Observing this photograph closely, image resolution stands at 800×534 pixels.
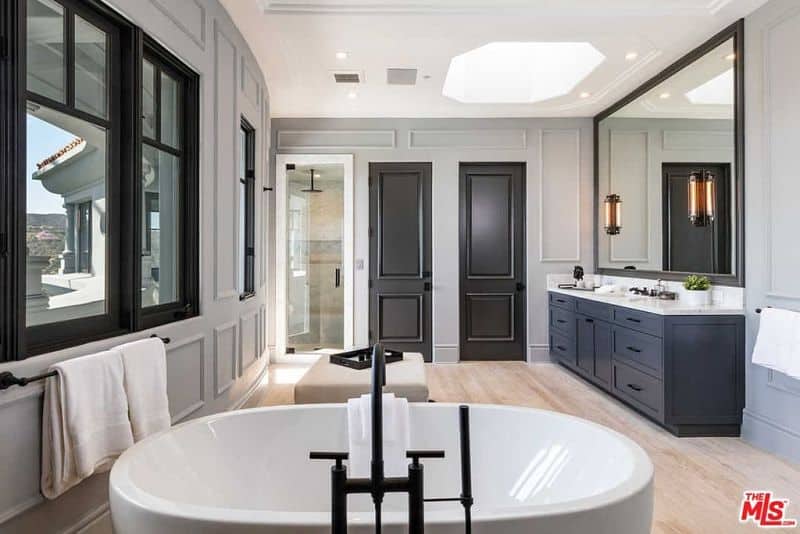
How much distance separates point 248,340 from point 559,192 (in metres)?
3.70

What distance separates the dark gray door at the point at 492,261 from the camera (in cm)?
538

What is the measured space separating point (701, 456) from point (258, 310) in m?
3.27

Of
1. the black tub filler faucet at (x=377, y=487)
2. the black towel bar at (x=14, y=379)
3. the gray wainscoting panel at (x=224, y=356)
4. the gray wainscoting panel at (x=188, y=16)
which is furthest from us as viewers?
the gray wainscoting panel at (x=224, y=356)

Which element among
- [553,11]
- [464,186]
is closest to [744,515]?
[553,11]

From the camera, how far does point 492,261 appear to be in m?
5.41

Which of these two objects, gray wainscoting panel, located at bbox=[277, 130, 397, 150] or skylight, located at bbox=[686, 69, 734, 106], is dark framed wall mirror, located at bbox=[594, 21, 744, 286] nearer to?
skylight, located at bbox=[686, 69, 734, 106]

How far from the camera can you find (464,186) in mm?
5391

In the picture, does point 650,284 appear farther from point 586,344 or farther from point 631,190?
point 631,190

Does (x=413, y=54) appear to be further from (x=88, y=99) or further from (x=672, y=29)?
(x=88, y=99)

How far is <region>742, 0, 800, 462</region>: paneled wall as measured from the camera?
2752 mm

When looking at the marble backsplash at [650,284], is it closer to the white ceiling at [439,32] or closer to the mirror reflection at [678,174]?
the mirror reflection at [678,174]

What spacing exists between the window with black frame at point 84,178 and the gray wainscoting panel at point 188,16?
180mm

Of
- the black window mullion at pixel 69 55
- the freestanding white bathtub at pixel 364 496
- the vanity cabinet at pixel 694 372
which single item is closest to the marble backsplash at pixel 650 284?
the vanity cabinet at pixel 694 372

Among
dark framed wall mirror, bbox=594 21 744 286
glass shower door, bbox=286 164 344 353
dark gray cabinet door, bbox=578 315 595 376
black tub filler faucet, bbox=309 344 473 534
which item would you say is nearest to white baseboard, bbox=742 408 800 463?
dark framed wall mirror, bbox=594 21 744 286
